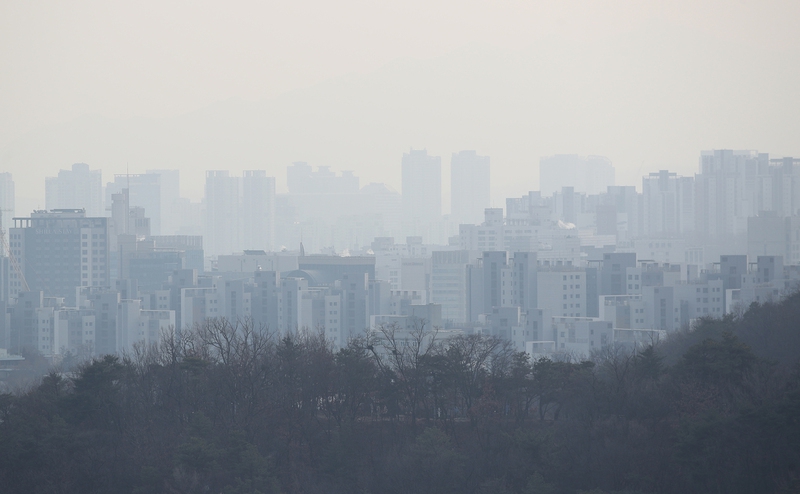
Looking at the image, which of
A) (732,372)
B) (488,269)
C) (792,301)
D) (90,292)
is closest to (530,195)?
(488,269)

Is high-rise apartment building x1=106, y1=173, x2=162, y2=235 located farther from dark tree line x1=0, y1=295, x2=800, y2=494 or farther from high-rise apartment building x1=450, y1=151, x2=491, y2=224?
dark tree line x1=0, y1=295, x2=800, y2=494

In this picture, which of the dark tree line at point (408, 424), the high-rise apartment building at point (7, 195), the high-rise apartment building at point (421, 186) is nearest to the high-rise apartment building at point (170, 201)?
the high-rise apartment building at point (7, 195)

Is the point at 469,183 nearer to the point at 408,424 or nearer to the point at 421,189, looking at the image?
the point at 421,189

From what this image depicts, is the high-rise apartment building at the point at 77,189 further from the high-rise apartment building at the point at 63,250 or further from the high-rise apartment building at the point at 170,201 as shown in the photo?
the high-rise apartment building at the point at 63,250

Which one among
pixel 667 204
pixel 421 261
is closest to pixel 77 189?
pixel 421 261

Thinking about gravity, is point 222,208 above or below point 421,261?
above

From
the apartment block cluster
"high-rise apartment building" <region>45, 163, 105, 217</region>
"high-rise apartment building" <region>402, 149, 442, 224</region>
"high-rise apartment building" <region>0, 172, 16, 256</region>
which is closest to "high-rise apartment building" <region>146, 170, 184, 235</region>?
the apartment block cluster

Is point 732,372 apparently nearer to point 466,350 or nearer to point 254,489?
point 466,350
